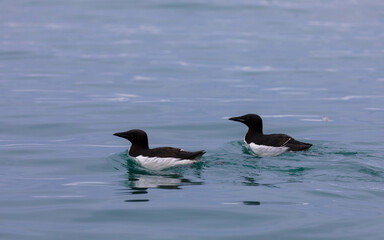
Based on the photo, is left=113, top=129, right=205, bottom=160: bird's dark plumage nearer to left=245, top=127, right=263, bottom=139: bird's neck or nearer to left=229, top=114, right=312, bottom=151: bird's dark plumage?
left=229, top=114, right=312, bottom=151: bird's dark plumage

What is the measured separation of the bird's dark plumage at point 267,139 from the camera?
1430cm

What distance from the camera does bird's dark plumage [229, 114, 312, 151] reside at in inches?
563

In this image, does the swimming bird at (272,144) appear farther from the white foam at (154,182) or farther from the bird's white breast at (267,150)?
the white foam at (154,182)

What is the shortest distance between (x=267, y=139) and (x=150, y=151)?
2.46 metres

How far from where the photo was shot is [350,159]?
44.1 ft

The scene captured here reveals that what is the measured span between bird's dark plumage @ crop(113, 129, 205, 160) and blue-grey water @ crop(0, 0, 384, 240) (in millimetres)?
248

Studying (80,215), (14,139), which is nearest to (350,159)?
(80,215)

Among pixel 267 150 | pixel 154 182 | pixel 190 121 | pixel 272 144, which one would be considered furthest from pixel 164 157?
pixel 190 121

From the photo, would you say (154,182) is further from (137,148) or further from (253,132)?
(253,132)

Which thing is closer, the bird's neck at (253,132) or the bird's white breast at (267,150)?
the bird's white breast at (267,150)

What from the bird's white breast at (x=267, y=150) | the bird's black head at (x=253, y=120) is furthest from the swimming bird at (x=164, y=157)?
the bird's black head at (x=253, y=120)

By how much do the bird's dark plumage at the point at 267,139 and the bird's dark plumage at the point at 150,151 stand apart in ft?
6.05

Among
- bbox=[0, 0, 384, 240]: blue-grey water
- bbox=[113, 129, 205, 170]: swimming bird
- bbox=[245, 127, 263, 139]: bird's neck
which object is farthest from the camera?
bbox=[245, 127, 263, 139]: bird's neck

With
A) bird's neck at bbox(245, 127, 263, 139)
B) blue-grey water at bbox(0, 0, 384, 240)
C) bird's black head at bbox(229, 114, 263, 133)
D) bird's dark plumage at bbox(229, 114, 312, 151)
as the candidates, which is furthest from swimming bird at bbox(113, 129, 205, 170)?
bird's black head at bbox(229, 114, 263, 133)
